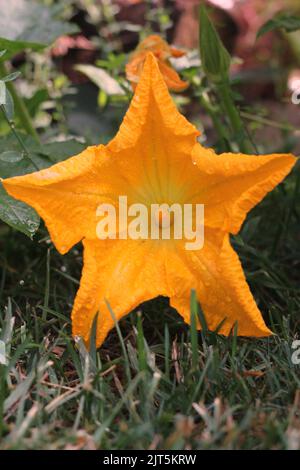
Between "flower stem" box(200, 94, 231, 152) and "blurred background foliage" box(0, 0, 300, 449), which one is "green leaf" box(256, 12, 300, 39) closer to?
"blurred background foliage" box(0, 0, 300, 449)

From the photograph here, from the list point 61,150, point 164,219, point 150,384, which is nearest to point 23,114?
point 61,150

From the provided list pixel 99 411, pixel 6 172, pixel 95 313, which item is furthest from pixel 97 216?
pixel 99 411

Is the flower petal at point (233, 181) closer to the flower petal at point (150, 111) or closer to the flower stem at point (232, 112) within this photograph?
the flower petal at point (150, 111)

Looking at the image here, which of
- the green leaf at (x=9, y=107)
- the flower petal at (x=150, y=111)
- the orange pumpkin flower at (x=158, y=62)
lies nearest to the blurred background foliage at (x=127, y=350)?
the green leaf at (x=9, y=107)

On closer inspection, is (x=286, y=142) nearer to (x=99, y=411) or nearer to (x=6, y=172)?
(x=6, y=172)
